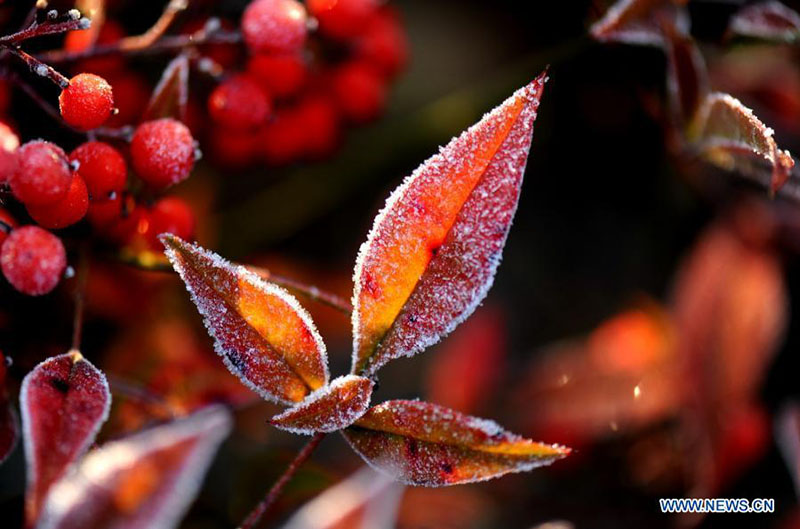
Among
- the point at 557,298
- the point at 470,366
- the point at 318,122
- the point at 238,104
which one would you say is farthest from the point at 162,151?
the point at 557,298

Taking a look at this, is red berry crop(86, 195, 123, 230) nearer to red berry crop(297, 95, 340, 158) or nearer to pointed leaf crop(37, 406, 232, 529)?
pointed leaf crop(37, 406, 232, 529)

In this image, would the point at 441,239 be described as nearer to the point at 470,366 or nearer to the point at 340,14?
the point at 340,14

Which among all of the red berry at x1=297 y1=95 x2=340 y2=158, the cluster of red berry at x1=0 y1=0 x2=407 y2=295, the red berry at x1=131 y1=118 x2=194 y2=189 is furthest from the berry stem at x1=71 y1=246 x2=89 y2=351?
the red berry at x1=297 y1=95 x2=340 y2=158

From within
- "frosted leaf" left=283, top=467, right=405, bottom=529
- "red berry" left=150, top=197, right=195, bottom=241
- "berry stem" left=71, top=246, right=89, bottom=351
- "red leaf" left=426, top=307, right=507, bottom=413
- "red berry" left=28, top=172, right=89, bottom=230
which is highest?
"red berry" left=28, top=172, right=89, bottom=230

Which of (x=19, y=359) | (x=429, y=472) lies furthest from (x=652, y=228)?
(x=19, y=359)

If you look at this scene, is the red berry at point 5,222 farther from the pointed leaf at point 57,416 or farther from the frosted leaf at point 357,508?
the frosted leaf at point 357,508

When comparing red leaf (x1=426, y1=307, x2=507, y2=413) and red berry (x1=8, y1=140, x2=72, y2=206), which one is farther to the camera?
red leaf (x1=426, y1=307, x2=507, y2=413)

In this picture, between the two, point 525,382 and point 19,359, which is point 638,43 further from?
point 19,359
